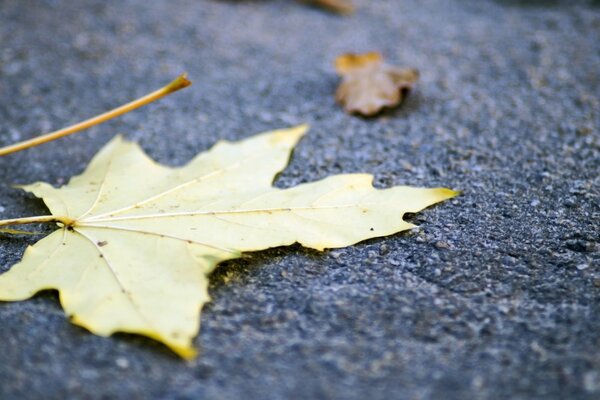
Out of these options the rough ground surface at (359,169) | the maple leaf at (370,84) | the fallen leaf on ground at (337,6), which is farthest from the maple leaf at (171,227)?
the fallen leaf on ground at (337,6)

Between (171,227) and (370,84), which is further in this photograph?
(370,84)

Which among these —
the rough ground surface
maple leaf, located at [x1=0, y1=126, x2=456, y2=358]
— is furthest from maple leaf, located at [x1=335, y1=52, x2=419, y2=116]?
maple leaf, located at [x1=0, y1=126, x2=456, y2=358]

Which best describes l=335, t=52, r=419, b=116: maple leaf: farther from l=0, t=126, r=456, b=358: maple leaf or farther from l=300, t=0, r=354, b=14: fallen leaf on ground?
l=300, t=0, r=354, b=14: fallen leaf on ground

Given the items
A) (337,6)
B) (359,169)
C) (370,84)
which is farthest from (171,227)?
(337,6)

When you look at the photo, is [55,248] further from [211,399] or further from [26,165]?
[26,165]

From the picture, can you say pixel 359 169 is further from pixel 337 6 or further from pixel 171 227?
pixel 337 6

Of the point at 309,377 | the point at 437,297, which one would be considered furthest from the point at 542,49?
the point at 309,377
